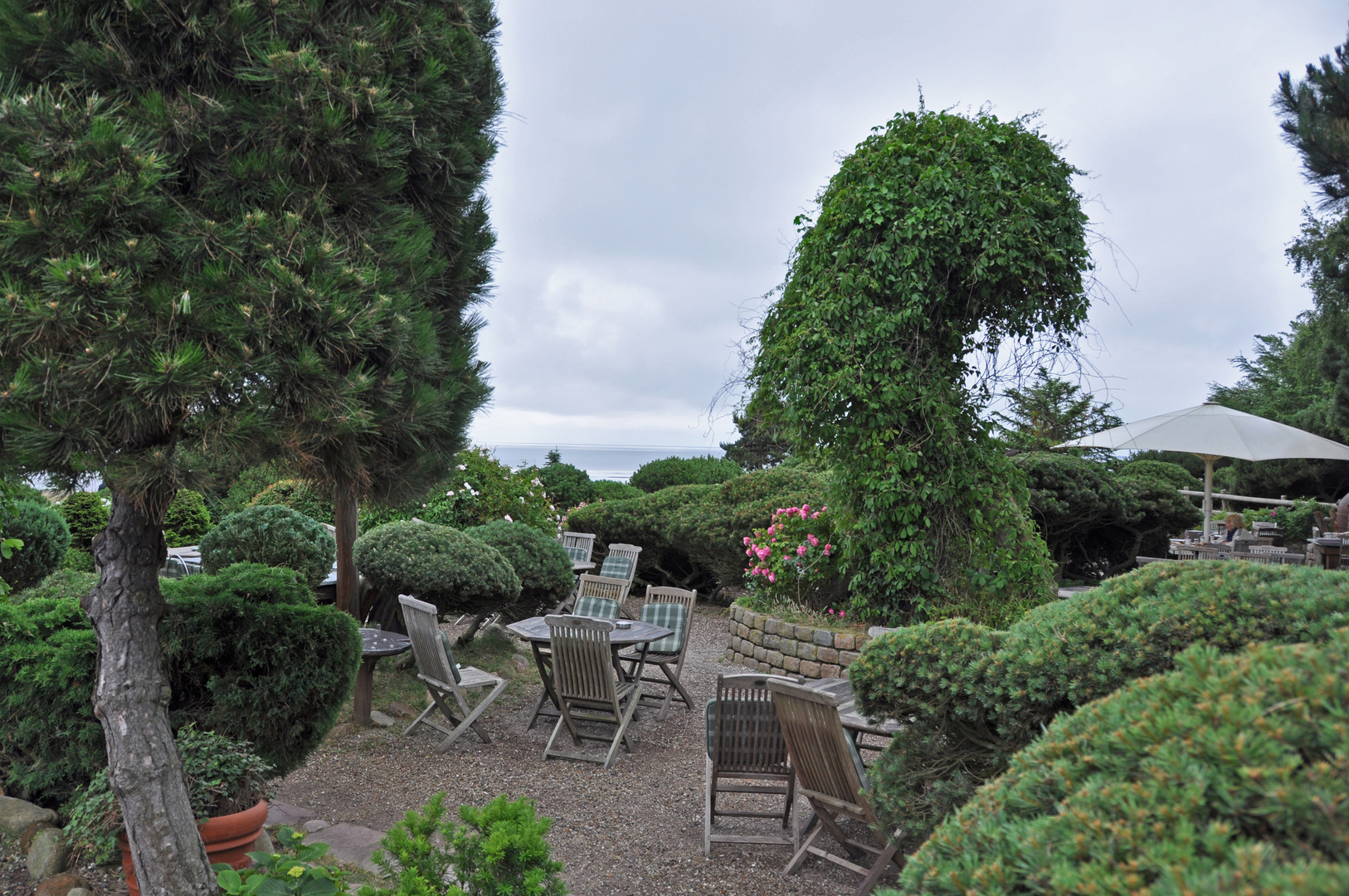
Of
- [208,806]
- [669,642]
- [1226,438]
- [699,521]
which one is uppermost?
[1226,438]

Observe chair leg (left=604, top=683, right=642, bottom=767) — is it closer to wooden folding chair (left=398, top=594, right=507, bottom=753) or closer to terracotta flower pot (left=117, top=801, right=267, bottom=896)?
wooden folding chair (left=398, top=594, right=507, bottom=753)

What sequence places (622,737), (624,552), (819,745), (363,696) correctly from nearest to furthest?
(819,745) → (622,737) → (363,696) → (624,552)

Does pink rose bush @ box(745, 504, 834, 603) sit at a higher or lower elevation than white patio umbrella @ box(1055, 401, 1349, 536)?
lower

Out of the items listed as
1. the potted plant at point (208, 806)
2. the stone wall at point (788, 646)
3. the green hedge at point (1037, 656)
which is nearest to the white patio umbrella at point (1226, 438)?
the stone wall at point (788, 646)

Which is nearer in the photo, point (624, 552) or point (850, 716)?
point (850, 716)

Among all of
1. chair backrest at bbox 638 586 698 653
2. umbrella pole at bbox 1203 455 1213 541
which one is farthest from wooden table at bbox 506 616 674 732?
umbrella pole at bbox 1203 455 1213 541

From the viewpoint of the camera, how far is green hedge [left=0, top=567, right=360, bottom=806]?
3.28 m

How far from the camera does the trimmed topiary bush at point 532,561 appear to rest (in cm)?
786

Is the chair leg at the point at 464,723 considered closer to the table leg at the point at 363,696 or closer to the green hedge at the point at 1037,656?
the table leg at the point at 363,696

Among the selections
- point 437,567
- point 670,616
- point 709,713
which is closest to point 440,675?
point 437,567

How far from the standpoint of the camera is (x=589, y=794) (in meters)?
4.62

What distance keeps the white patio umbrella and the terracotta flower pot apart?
385 inches

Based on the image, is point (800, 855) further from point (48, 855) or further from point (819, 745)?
point (48, 855)

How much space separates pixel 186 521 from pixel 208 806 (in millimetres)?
9443
